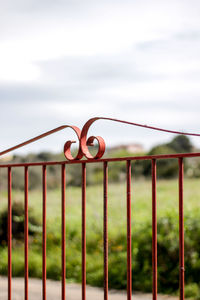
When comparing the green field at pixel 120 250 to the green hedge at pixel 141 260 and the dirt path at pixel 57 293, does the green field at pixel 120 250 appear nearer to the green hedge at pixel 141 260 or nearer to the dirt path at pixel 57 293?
the green hedge at pixel 141 260

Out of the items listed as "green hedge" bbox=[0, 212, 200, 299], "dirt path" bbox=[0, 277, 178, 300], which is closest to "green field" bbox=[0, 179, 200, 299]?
"green hedge" bbox=[0, 212, 200, 299]

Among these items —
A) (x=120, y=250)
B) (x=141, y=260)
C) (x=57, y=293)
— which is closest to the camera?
(x=57, y=293)

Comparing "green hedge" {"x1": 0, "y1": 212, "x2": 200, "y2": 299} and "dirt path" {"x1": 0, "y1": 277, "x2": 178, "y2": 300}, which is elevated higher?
"green hedge" {"x1": 0, "y1": 212, "x2": 200, "y2": 299}

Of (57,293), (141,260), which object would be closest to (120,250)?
(141,260)

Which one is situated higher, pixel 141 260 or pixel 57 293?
pixel 141 260

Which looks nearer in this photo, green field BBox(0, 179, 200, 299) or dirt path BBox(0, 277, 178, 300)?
dirt path BBox(0, 277, 178, 300)

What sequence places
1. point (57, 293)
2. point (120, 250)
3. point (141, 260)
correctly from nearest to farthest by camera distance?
point (57, 293), point (141, 260), point (120, 250)

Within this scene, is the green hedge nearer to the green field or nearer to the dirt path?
the green field

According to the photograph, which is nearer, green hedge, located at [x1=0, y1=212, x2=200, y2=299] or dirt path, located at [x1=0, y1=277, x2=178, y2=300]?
dirt path, located at [x1=0, y1=277, x2=178, y2=300]

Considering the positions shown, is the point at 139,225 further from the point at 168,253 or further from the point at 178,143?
the point at 178,143

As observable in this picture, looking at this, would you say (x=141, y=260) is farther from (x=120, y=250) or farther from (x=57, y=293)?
(x=57, y=293)

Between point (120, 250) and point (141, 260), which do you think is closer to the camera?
point (141, 260)

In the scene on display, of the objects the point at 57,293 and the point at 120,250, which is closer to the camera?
the point at 57,293

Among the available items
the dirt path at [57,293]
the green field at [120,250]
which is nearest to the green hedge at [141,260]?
the green field at [120,250]
